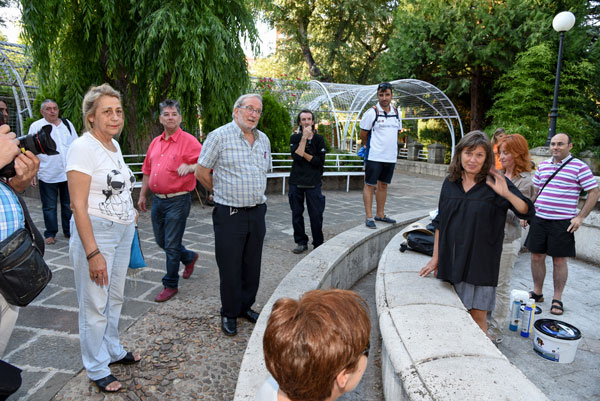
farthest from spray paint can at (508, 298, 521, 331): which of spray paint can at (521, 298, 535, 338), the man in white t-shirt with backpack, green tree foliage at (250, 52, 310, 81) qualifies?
green tree foliage at (250, 52, 310, 81)

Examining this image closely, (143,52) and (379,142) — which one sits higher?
(143,52)

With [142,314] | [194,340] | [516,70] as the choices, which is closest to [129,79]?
[142,314]

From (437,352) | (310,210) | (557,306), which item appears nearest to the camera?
(437,352)

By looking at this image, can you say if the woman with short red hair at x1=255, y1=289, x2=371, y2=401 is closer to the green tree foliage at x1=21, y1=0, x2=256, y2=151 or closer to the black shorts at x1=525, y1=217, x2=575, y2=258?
the black shorts at x1=525, y1=217, x2=575, y2=258

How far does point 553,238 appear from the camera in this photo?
3855mm

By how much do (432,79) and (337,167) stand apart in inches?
389

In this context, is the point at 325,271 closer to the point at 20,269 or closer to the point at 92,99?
the point at 92,99

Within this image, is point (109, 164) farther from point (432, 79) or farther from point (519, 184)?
point (432, 79)

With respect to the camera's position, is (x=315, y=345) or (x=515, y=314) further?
(x=515, y=314)

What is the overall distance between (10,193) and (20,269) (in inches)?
14.1

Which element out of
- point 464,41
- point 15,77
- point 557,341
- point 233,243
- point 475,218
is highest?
point 464,41

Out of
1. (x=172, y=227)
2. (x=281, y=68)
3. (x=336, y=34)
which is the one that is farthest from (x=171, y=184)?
(x=281, y=68)

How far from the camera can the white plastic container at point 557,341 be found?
9.84 feet

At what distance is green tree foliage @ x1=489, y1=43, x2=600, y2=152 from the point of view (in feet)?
41.6
